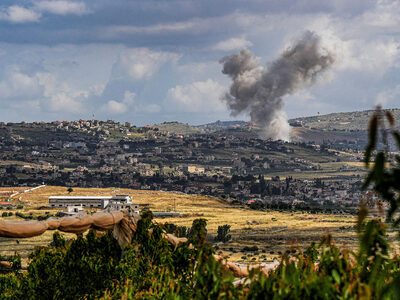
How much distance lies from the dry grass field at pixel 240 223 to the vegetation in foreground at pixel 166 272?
68.0 ft

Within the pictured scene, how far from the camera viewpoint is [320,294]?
7594 millimetres

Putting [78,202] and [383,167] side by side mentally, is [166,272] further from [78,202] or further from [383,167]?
[78,202]

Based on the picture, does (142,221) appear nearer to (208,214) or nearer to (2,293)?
(2,293)

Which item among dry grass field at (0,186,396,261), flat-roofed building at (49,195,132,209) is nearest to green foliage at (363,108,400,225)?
dry grass field at (0,186,396,261)

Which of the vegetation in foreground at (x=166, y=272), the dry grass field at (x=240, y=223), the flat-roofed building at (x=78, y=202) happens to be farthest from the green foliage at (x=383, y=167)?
the flat-roofed building at (x=78, y=202)

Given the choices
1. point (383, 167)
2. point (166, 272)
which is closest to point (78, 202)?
point (166, 272)

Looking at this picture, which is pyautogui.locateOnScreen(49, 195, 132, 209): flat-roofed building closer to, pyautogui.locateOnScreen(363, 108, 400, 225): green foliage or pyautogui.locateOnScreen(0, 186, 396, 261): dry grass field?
pyautogui.locateOnScreen(0, 186, 396, 261): dry grass field

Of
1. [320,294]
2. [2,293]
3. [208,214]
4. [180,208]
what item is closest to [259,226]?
[208,214]

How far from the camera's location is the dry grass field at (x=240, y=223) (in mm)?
69475

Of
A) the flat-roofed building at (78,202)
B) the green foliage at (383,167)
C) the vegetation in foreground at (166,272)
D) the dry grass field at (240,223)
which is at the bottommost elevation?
the dry grass field at (240,223)

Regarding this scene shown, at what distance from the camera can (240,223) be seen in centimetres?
10188

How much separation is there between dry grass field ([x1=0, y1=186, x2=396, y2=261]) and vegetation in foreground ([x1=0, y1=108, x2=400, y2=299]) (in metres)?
20.7

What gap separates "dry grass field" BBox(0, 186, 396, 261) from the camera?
228 feet

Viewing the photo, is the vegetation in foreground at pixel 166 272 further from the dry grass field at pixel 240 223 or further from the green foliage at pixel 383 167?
the dry grass field at pixel 240 223
